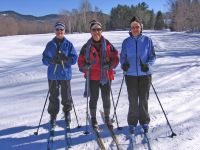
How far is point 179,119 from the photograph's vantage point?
637cm

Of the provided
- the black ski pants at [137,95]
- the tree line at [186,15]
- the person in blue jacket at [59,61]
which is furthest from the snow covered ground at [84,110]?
the tree line at [186,15]

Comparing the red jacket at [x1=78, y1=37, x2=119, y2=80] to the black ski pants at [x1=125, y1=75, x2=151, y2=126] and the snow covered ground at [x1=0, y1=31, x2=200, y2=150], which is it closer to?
the black ski pants at [x1=125, y1=75, x2=151, y2=126]

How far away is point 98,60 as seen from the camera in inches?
217

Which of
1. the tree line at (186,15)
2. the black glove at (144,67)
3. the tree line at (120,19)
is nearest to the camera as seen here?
the black glove at (144,67)

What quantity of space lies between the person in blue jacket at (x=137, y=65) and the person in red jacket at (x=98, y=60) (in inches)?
10.1

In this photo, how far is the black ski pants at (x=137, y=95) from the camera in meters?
5.37

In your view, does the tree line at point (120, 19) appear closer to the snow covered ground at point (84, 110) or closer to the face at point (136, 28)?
the snow covered ground at point (84, 110)

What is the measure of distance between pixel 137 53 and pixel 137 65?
0.19 meters

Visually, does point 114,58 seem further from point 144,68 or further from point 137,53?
point 144,68

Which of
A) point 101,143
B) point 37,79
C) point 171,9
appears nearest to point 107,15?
point 171,9

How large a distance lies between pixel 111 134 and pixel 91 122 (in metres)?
0.58

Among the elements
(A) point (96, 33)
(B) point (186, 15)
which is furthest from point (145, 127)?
(B) point (186, 15)

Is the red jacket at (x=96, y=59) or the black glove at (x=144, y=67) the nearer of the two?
the black glove at (x=144, y=67)

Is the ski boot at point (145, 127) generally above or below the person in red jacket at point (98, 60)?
below
